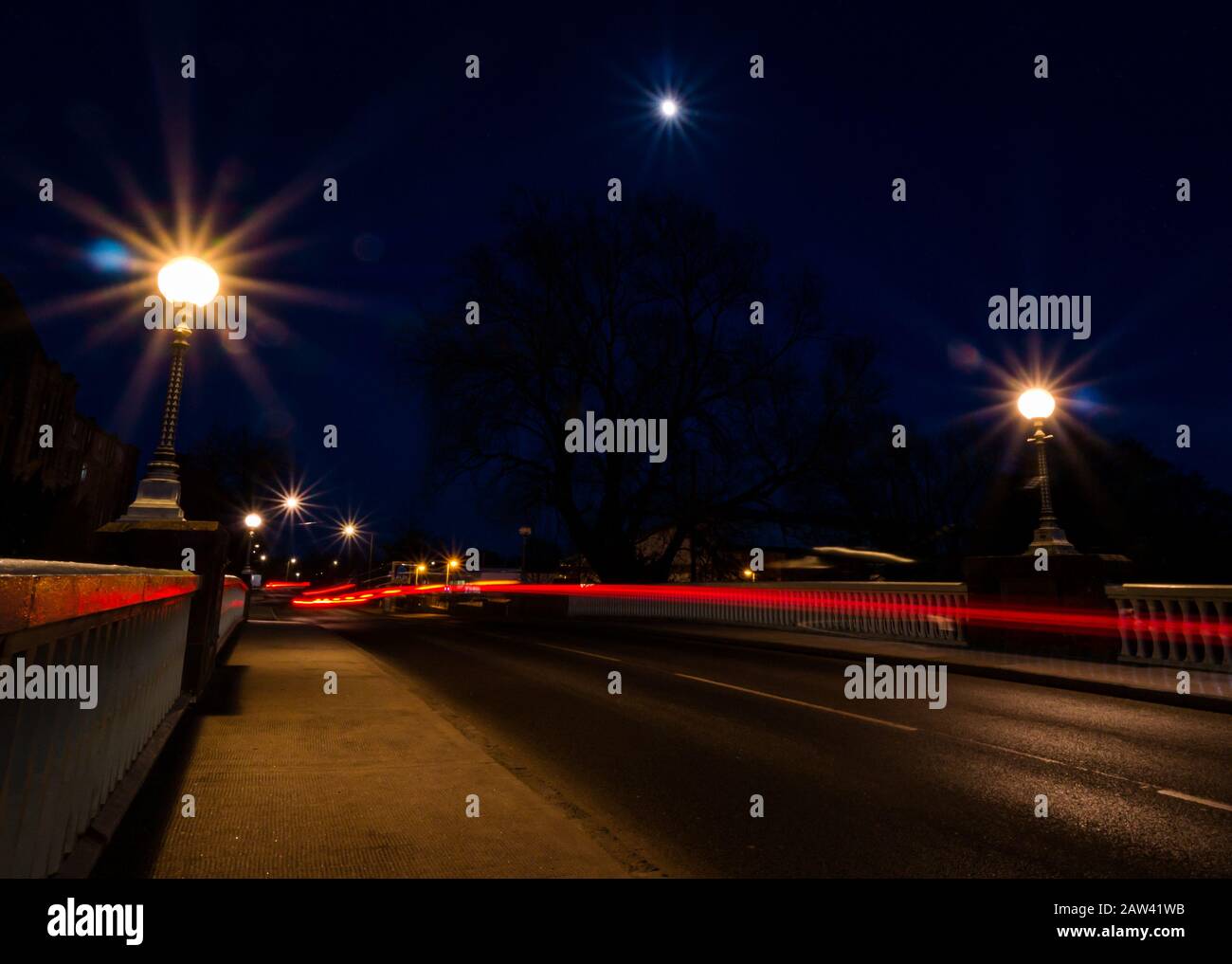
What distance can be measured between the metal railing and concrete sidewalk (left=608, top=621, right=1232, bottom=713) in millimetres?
327

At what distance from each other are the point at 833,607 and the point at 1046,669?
7.80m

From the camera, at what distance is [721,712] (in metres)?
7.88

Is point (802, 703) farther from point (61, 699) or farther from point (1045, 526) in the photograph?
point (1045, 526)

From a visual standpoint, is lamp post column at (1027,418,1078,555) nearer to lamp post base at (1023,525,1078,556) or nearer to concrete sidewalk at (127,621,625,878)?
lamp post base at (1023,525,1078,556)

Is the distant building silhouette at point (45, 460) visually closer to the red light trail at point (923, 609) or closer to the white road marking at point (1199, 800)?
the white road marking at point (1199, 800)

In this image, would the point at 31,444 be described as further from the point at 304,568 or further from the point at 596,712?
the point at 304,568

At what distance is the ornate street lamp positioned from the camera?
7.26 meters

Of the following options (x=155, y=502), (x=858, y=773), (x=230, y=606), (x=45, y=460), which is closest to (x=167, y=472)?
(x=155, y=502)

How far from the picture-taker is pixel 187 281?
757cm

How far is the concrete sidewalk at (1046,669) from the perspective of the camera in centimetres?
872

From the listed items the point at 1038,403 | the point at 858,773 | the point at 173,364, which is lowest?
the point at 858,773

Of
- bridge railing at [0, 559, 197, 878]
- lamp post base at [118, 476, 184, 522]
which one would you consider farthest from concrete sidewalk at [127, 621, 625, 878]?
lamp post base at [118, 476, 184, 522]

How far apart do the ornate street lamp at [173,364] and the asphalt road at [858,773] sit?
3622mm

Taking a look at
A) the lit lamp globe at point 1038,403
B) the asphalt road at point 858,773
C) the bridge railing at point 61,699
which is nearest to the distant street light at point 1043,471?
the lit lamp globe at point 1038,403
